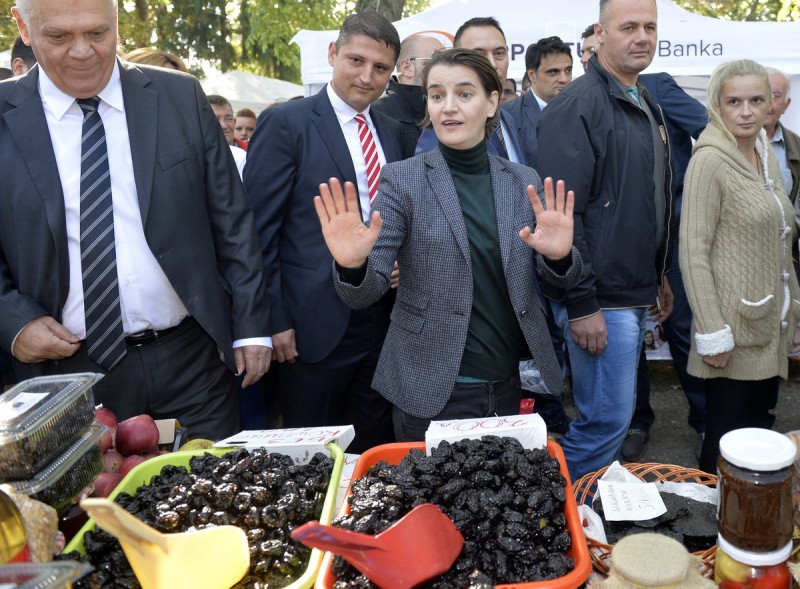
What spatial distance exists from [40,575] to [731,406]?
2.90 metres

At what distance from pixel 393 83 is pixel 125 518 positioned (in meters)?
3.09

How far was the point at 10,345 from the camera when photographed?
218 centimetres

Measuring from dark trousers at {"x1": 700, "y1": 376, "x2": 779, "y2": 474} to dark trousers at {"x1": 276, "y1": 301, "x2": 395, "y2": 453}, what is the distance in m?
1.46

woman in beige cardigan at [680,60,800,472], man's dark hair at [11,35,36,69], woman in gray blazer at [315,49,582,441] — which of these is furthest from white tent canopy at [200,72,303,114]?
woman in gray blazer at [315,49,582,441]

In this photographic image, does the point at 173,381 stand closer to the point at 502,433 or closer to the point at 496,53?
the point at 502,433

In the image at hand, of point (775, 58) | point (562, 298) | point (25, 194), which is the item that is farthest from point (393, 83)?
point (775, 58)

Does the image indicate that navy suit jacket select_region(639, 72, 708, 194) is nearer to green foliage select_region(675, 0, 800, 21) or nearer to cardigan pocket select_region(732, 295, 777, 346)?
cardigan pocket select_region(732, 295, 777, 346)

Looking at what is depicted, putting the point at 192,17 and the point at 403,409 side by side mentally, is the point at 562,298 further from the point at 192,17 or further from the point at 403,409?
the point at 192,17

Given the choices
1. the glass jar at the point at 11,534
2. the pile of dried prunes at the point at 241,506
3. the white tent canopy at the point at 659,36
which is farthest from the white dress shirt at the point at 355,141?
the white tent canopy at the point at 659,36

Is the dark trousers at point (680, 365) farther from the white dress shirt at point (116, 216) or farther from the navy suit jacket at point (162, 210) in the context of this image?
the white dress shirt at point (116, 216)

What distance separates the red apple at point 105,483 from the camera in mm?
1733

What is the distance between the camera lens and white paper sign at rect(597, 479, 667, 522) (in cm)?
169

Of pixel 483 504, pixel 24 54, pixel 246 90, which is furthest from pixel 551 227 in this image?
pixel 246 90

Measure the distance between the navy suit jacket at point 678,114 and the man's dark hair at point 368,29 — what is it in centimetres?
138
